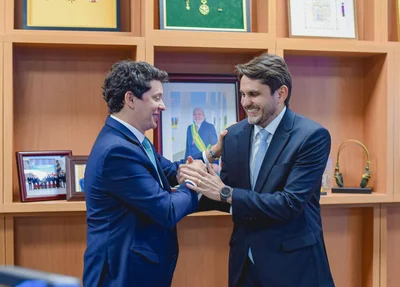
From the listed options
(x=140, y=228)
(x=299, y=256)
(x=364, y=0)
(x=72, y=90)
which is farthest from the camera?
(x=364, y=0)

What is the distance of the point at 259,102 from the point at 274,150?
22 cm

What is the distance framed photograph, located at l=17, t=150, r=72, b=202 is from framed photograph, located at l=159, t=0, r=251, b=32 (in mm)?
922

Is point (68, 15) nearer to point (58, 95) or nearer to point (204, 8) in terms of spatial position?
point (58, 95)

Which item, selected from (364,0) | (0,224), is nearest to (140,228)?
(0,224)

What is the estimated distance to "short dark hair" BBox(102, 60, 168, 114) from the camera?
2154 mm

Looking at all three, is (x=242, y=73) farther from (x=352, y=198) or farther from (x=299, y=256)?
(x=352, y=198)

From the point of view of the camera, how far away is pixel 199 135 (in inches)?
119

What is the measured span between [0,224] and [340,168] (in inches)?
78.3

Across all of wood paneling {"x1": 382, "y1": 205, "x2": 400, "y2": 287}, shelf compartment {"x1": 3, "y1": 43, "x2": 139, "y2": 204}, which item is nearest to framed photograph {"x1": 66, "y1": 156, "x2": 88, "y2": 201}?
shelf compartment {"x1": 3, "y1": 43, "x2": 139, "y2": 204}

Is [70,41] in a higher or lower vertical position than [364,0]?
lower

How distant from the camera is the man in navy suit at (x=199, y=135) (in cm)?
301

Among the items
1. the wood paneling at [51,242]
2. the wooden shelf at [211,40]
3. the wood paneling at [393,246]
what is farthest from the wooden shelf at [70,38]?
the wood paneling at [393,246]

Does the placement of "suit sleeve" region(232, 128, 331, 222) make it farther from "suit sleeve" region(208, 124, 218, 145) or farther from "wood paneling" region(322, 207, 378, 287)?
"wood paneling" region(322, 207, 378, 287)

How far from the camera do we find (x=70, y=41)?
276 centimetres
